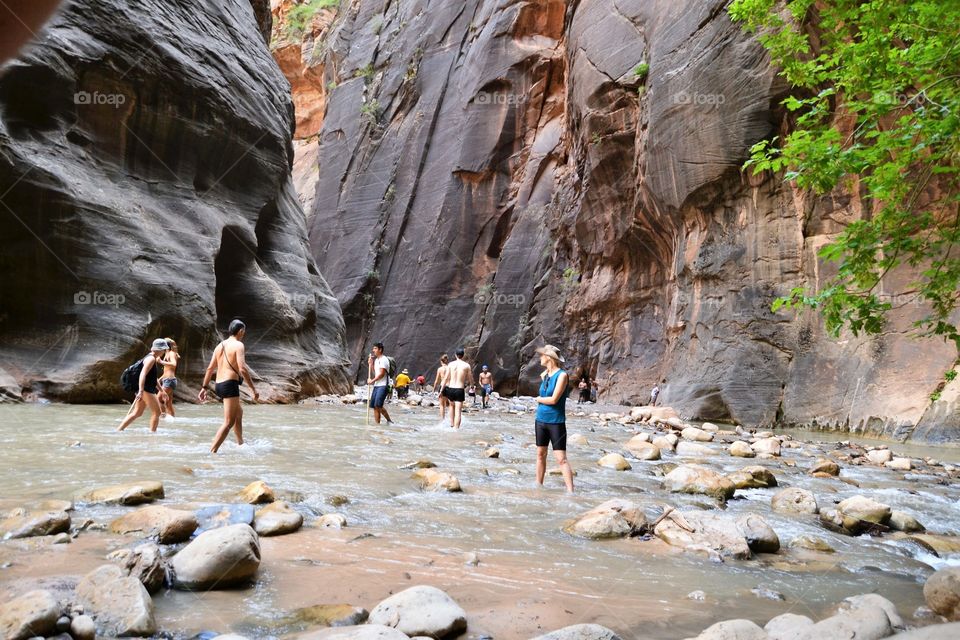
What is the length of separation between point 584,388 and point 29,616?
980 inches

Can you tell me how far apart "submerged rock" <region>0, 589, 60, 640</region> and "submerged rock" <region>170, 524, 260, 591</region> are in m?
0.72

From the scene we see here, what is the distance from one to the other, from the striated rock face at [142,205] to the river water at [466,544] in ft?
18.5

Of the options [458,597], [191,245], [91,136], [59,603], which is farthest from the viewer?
[191,245]

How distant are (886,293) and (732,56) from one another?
25.2 ft

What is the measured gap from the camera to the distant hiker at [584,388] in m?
26.3

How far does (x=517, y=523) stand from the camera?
A: 505 cm

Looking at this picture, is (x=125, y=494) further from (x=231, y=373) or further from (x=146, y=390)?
(x=146, y=390)

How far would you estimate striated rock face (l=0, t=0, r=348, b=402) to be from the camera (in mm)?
13430

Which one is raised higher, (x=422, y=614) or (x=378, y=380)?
(x=378, y=380)

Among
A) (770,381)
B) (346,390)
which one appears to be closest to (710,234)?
(770,381)

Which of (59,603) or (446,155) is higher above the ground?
(446,155)

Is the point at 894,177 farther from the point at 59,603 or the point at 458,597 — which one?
the point at 59,603

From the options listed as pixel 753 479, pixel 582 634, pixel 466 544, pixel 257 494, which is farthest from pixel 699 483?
pixel 582 634

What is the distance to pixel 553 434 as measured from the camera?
6758mm
